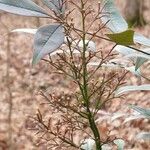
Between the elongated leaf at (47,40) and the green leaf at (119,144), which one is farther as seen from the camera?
the green leaf at (119,144)

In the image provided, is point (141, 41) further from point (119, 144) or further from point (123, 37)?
point (119, 144)

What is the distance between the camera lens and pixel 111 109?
18.2 ft

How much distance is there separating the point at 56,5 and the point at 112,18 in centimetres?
18

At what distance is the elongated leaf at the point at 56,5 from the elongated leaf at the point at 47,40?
4cm

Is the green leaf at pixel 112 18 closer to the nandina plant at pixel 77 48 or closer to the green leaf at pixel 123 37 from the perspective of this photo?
the nandina plant at pixel 77 48

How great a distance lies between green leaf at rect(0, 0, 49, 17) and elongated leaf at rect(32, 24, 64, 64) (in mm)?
35

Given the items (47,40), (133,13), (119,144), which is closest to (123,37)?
(47,40)

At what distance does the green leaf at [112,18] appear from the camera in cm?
100

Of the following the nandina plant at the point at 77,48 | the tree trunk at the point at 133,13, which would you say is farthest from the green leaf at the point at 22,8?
the tree trunk at the point at 133,13

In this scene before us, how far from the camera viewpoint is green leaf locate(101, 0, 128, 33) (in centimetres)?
100

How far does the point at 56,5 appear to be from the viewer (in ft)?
2.95

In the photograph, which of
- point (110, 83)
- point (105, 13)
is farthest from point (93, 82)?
point (105, 13)

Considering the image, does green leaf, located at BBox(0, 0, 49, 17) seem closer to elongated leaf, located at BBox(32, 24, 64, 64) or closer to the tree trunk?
elongated leaf, located at BBox(32, 24, 64, 64)

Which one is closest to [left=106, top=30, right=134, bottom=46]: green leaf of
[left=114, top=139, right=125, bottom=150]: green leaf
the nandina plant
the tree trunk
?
the nandina plant
